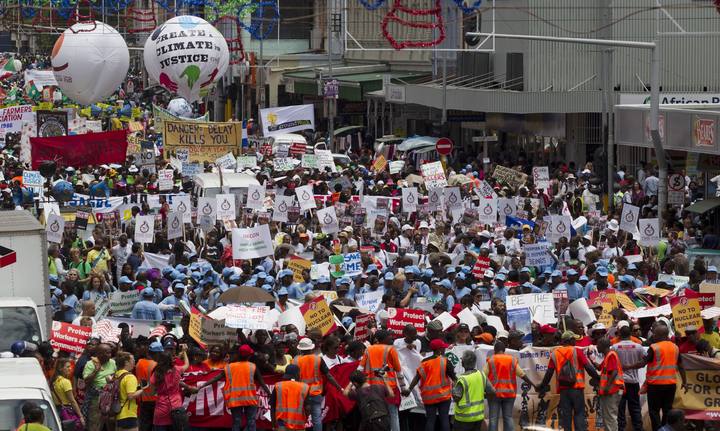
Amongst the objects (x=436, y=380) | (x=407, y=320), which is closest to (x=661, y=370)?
(x=436, y=380)

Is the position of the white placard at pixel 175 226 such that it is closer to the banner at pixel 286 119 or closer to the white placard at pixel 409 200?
the white placard at pixel 409 200

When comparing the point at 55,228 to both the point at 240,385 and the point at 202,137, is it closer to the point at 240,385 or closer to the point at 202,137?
the point at 240,385

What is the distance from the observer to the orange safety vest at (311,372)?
14.3 m

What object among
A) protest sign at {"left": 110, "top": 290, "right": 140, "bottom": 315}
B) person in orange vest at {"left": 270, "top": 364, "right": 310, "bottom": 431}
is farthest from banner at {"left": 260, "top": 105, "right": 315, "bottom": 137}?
person in orange vest at {"left": 270, "top": 364, "right": 310, "bottom": 431}

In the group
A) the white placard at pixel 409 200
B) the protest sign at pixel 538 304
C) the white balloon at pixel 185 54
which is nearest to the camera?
the protest sign at pixel 538 304

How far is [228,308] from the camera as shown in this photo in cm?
1614

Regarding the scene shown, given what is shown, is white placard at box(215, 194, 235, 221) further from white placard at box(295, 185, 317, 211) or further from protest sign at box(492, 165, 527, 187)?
protest sign at box(492, 165, 527, 187)

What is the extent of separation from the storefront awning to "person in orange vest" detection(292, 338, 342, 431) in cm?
1258

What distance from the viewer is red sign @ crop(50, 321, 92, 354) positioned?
50.0 ft

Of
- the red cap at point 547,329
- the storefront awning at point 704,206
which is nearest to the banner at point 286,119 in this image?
the storefront awning at point 704,206

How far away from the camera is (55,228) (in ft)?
73.9

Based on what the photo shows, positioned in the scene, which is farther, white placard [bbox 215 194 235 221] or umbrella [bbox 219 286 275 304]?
white placard [bbox 215 194 235 221]

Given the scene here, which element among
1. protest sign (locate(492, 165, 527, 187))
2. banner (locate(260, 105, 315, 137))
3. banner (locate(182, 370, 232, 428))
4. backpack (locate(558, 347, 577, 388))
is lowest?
banner (locate(182, 370, 232, 428))

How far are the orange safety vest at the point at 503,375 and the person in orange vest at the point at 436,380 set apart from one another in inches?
13.7
